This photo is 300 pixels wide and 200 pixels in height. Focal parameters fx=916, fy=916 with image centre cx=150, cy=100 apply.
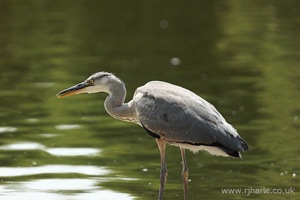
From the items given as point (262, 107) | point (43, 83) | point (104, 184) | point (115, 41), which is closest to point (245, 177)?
point (104, 184)

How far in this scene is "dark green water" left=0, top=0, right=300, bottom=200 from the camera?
10133mm

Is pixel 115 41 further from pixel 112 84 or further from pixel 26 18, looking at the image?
pixel 112 84

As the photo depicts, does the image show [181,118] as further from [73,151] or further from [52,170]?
[73,151]

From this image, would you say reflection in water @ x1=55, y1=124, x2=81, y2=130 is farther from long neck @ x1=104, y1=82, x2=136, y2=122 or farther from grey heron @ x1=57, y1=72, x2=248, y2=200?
grey heron @ x1=57, y1=72, x2=248, y2=200

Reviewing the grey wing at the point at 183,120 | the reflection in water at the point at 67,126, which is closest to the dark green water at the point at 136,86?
the reflection in water at the point at 67,126

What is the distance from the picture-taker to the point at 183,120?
28.4 feet

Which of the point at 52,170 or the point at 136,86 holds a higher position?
the point at 52,170

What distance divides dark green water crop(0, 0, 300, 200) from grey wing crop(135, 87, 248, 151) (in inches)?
41.8

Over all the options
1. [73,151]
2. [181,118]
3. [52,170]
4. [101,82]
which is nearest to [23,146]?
[73,151]

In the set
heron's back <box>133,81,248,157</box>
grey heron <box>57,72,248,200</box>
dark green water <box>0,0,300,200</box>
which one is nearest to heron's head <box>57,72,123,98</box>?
grey heron <box>57,72,248,200</box>

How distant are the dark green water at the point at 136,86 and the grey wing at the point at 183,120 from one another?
1062 mm

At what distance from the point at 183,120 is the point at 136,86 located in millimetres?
6209

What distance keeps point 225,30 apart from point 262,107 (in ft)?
26.5

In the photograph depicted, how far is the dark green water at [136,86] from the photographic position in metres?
10.1
